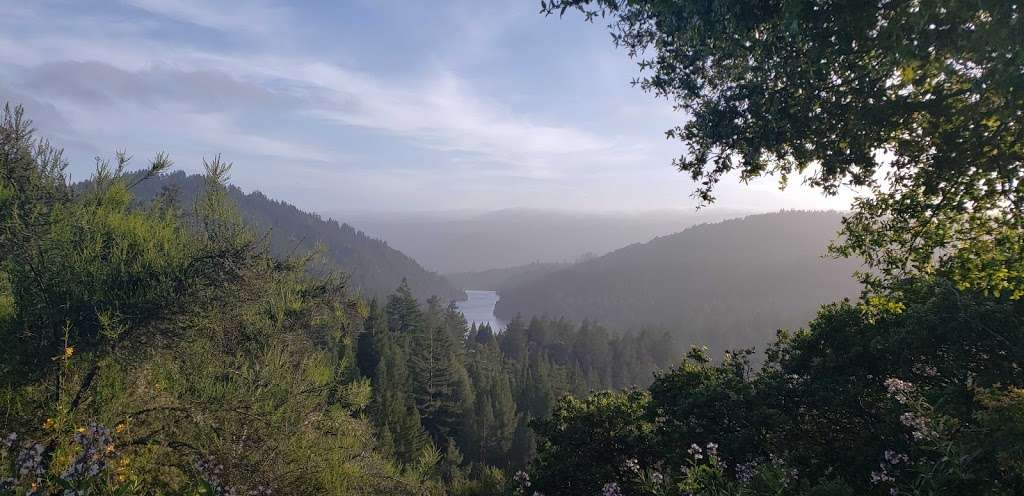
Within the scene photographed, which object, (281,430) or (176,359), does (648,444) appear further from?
(176,359)

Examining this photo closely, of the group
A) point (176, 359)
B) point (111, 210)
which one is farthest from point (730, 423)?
point (111, 210)

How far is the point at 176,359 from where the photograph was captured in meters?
9.41

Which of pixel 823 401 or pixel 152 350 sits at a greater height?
pixel 152 350

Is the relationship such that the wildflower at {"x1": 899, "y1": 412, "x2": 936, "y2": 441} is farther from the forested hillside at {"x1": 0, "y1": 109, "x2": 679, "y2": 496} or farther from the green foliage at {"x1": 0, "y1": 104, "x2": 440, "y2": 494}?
the green foliage at {"x1": 0, "y1": 104, "x2": 440, "y2": 494}

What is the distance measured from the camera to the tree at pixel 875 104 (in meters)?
4.58

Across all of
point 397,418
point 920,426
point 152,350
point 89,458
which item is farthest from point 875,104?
point 397,418

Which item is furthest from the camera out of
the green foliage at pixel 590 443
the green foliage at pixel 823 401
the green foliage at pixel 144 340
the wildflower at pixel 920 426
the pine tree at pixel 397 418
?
the pine tree at pixel 397 418

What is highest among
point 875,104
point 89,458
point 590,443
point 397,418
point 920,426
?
point 875,104

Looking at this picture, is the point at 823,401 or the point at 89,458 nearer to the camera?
the point at 89,458

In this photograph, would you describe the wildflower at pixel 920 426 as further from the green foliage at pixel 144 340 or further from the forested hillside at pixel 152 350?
the green foliage at pixel 144 340

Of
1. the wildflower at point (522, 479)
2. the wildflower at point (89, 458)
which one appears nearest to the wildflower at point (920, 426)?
the wildflower at point (89, 458)

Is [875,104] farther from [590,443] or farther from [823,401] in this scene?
[590,443]

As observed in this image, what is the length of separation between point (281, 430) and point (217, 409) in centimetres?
135

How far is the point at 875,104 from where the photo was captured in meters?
5.31
